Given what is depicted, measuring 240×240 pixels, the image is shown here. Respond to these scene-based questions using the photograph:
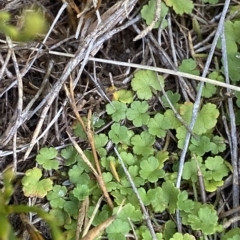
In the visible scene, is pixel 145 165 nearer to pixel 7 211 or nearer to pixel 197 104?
pixel 197 104

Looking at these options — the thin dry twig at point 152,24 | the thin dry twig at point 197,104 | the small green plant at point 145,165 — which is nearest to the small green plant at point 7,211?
the small green plant at point 145,165

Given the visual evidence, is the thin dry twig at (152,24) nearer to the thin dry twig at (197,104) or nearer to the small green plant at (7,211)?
the thin dry twig at (197,104)

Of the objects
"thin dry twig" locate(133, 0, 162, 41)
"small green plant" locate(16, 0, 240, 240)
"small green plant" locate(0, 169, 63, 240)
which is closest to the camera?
"small green plant" locate(0, 169, 63, 240)

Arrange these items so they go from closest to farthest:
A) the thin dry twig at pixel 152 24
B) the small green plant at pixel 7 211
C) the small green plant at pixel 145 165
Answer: the small green plant at pixel 7 211 < the small green plant at pixel 145 165 < the thin dry twig at pixel 152 24

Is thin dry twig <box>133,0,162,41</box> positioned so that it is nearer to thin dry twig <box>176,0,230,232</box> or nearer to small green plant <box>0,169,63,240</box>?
thin dry twig <box>176,0,230,232</box>

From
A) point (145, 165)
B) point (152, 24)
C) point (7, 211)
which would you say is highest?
point (152, 24)

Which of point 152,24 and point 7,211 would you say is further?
point 152,24

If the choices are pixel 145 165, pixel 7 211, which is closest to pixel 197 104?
pixel 145 165

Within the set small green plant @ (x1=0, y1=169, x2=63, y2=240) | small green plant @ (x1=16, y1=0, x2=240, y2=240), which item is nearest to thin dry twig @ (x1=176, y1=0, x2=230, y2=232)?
small green plant @ (x1=16, y1=0, x2=240, y2=240)

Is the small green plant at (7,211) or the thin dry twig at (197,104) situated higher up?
the small green plant at (7,211)

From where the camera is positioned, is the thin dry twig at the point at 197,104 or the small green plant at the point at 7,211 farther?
the thin dry twig at the point at 197,104

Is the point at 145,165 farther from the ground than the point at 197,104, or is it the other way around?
the point at 197,104

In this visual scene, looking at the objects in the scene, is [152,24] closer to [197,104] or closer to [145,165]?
[197,104]
